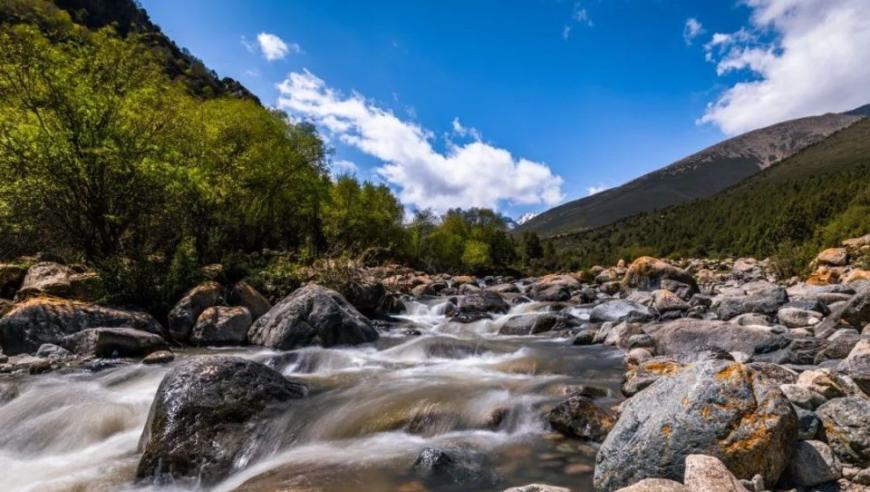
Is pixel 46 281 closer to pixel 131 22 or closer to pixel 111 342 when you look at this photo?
pixel 111 342

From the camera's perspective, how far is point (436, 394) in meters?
9.11

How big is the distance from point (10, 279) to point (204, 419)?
40.3ft

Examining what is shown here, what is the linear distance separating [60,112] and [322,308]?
33.7 feet

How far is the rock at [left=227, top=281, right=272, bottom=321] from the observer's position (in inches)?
630

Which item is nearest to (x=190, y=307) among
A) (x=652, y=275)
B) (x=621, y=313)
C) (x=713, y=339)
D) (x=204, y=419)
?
(x=204, y=419)

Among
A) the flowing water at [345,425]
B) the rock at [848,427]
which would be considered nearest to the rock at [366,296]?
the flowing water at [345,425]

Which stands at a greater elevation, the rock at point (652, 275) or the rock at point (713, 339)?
the rock at point (652, 275)

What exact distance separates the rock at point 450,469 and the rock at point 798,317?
11711 mm

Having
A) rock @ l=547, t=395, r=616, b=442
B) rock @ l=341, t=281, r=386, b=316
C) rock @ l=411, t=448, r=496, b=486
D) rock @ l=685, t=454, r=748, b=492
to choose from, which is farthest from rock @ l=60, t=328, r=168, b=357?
rock @ l=685, t=454, r=748, b=492

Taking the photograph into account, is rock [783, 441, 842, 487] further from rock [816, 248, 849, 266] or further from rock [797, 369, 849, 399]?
rock [816, 248, 849, 266]

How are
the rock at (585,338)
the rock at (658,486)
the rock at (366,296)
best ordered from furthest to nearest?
the rock at (366,296), the rock at (585,338), the rock at (658,486)

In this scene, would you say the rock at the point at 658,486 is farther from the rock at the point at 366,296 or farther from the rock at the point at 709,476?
the rock at the point at 366,296

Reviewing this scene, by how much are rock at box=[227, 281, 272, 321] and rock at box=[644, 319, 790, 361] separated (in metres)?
12.7

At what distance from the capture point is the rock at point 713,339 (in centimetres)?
1093
